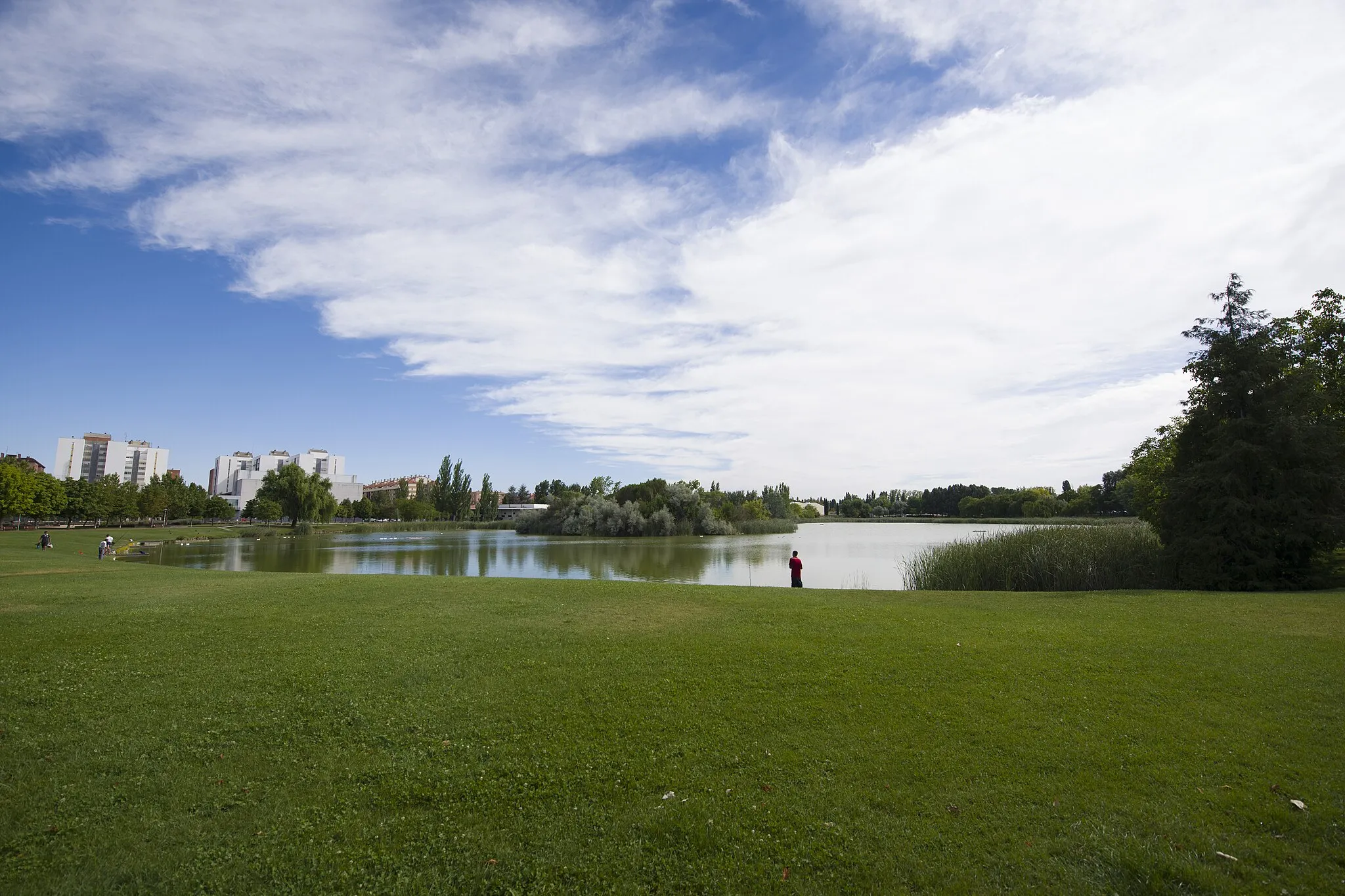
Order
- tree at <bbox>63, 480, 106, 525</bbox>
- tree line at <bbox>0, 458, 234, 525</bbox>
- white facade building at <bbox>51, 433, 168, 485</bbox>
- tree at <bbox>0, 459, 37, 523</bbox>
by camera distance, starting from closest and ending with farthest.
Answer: tree at <bbox>0, 459, 37, 523</bbox>
tree line at <bbox>0, 458, 234, 525</bbox>
tree at <bbox>63, 480, 106, 525</bbox>
white facade building at <bbox>51, 433, 168, 485</bbox>

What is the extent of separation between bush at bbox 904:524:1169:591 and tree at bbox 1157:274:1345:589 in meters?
1.29

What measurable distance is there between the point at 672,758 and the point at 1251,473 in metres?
21.2

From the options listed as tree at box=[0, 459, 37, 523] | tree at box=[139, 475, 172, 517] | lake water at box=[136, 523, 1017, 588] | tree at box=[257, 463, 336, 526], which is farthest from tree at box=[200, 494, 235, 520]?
lake water at box=[136, 523, 1017, 588]

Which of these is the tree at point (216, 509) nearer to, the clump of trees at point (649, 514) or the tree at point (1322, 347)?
the clump of trees at point (649, 514)

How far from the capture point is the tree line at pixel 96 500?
54.3 m

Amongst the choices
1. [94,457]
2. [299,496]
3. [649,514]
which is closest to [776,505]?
[649,514]

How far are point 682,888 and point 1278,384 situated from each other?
23673mm

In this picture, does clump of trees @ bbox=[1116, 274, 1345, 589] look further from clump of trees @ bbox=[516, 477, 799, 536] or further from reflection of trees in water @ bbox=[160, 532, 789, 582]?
clump of trees @ bbox=[516, 477, 799, 536]

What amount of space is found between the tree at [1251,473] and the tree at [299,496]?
83.2 metres

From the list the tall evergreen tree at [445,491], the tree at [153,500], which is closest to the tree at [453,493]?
the tall evergreen tree at [445,491]

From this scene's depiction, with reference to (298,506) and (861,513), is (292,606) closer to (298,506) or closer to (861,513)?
(298,506)

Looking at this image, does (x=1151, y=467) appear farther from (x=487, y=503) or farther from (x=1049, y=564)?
(x=487, y=503)

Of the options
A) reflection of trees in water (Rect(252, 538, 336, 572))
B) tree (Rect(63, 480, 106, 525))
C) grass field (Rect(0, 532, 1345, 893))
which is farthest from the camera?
tree (Rect(63, 480, 106, 525))

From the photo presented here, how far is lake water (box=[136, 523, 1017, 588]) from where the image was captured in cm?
2886
